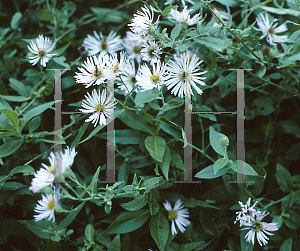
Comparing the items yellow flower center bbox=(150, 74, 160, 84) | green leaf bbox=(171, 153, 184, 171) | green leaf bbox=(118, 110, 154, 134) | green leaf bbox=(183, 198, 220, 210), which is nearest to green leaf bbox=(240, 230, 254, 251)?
green leaf bbox=(183, 198, 220, 210)

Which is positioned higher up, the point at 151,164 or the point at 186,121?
the point at 186,121

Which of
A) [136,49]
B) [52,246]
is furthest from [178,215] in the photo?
[136,49]

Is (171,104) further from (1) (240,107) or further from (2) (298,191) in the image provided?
(2) (298,191)

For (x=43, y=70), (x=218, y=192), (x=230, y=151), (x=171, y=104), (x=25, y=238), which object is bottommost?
(x=25, y=238)

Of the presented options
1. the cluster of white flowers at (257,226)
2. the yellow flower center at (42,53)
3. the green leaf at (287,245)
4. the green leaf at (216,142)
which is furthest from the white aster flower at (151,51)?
the green leaf at (287,245)

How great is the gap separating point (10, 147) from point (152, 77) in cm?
44

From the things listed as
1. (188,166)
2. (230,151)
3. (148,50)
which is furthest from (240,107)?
(148,50)

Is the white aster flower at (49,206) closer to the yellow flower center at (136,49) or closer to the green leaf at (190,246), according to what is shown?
the green leaf at (190,246)

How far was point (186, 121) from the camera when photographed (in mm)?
921

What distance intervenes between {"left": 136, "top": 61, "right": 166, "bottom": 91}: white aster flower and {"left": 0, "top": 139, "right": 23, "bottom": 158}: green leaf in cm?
39

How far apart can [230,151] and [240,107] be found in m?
0.14

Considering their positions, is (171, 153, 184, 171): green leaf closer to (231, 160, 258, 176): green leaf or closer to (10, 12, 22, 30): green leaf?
(231, 160, 258, 176): green leaf

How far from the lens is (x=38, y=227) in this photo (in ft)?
2.90

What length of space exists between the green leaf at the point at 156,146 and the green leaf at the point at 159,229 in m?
0.21
